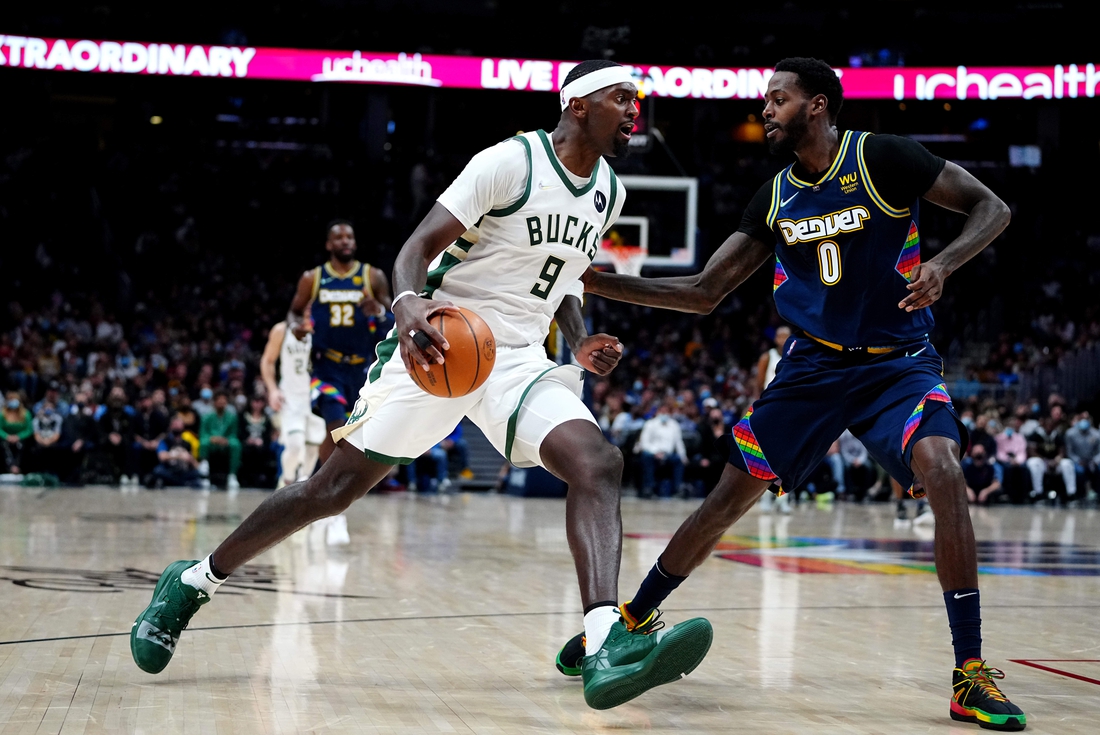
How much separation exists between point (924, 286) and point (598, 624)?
4.74 feet

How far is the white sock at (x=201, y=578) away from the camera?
4.10 m

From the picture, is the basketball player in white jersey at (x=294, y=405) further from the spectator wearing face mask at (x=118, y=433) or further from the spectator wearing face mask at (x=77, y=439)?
the spectator wearing face mask at (x=118, y=433)

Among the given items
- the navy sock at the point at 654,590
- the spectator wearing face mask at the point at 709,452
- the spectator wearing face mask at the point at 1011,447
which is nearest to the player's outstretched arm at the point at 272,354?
the navy sock at the point at 654,590

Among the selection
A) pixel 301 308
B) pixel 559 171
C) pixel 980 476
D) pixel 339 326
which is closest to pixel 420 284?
pixel 559 171

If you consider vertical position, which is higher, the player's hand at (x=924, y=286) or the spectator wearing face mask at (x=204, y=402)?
the player's hand at (x=924, y=286)


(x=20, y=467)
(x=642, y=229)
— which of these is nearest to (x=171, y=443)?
(x=20, y=467)

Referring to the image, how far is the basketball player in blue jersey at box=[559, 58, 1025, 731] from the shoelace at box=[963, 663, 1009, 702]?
0.63m

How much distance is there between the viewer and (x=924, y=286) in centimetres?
372

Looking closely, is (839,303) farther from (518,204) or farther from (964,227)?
(518,204)

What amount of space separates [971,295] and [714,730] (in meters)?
25.1

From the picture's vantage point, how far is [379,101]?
2823 centimetres

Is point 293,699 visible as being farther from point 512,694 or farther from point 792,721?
point 792,721

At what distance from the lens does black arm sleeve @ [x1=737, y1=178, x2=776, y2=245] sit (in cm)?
438

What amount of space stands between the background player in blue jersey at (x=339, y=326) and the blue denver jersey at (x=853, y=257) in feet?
15.8
